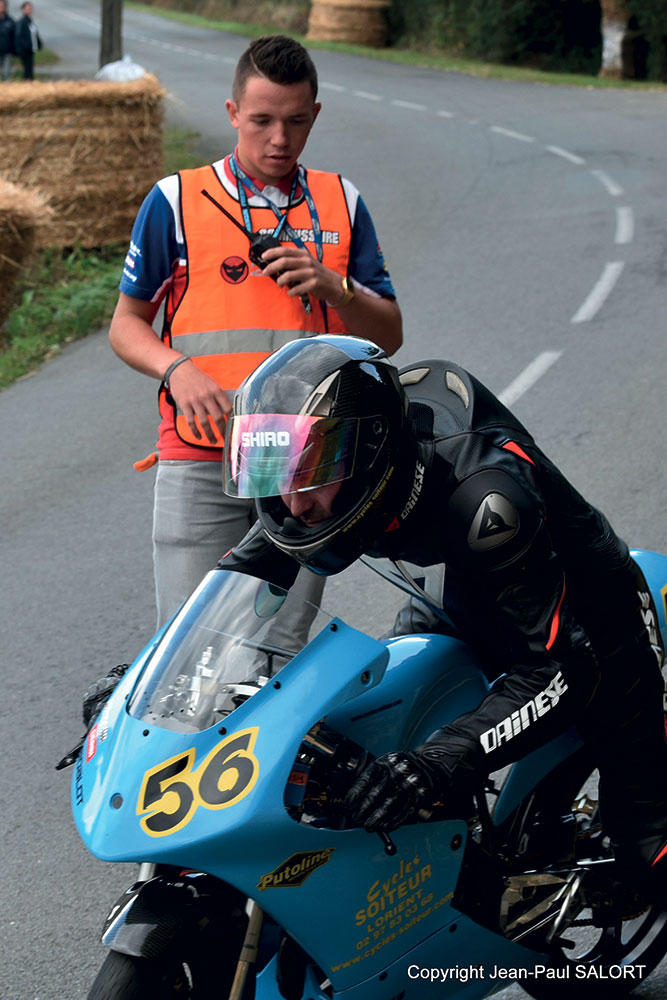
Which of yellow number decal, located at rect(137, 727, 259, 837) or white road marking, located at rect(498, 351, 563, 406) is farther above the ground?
yellow number decal, located at rect(137, 727, 259, 837)

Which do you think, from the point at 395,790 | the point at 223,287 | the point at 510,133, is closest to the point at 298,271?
the point at 223,287

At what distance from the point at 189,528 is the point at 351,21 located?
33031 mm

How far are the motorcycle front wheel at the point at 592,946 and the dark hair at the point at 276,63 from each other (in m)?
2.03

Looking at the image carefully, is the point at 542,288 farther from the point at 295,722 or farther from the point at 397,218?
the point at 295,722

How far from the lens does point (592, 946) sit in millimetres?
3271

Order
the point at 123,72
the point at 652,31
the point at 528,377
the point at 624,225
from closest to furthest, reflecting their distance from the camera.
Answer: the point at 528,377, the point at 624,225, the point at 123,72, the point at 652,31

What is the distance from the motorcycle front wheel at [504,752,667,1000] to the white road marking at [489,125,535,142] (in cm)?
1589

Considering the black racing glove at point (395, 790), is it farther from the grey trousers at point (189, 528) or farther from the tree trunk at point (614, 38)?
the tree trunk at point (614, 38)

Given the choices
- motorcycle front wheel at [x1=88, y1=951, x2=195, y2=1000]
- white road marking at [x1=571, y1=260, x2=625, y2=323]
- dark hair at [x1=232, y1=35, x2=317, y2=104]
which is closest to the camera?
motorcycle front wheel at [x1=88, y1=951, x2=195, y2=1000]

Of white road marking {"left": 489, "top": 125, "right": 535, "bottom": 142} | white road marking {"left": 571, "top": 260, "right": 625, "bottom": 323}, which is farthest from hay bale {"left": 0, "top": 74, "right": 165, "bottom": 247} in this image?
white road marking {"left": 489, "top": 125, "right": 535, "bottom": 142}

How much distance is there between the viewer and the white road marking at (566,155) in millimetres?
16047

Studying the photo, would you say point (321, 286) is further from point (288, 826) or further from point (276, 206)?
point (288, 826)

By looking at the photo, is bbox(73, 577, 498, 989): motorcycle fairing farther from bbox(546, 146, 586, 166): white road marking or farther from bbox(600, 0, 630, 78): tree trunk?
bbox(600, 0, 630, 78): tree trunk

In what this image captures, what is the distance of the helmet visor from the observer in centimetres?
245
